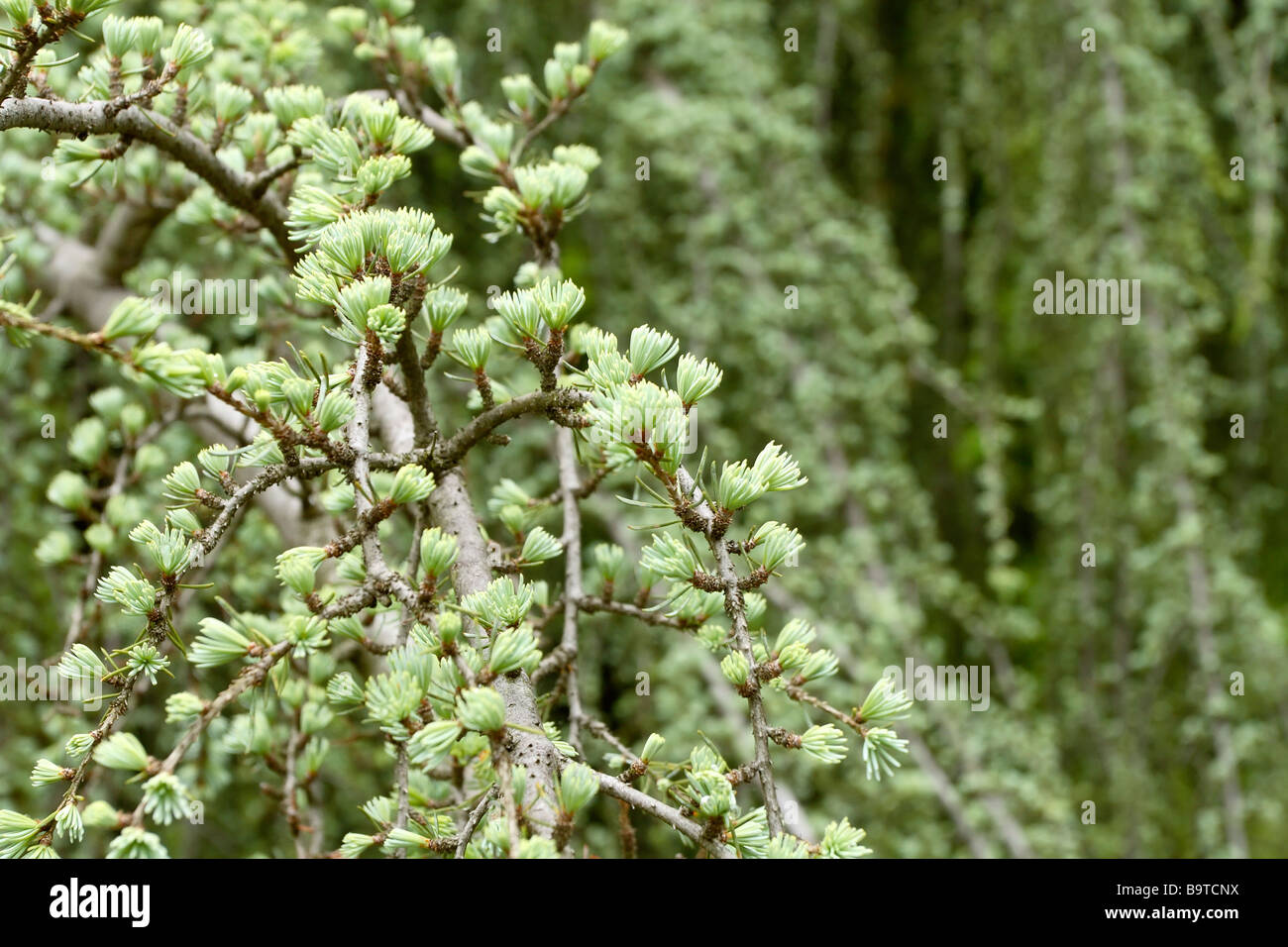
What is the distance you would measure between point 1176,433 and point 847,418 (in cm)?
47

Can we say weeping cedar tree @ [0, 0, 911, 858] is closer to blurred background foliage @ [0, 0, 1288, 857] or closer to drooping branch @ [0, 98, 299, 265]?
drooping branch @ [0, 98, 299, 265]

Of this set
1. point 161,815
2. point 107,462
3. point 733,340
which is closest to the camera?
point 161,815

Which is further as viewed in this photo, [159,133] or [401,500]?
[159,133]

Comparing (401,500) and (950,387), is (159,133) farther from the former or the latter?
(950,387)

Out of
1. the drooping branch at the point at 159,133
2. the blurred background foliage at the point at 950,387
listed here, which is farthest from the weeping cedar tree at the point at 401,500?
the blurred background foliage at the point at 950,387

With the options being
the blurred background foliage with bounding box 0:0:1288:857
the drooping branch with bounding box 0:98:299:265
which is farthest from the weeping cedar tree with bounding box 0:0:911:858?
the blurred background foliage with bounding box 0:0:1288:857

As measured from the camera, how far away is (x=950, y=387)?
148 centimetres

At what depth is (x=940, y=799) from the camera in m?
1.36

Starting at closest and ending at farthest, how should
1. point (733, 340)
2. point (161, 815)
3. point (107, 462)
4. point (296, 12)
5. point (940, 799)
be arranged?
point (161, 815)
point (296, 12)
point (107, 462)
point (940, 799)
point (733, 340)

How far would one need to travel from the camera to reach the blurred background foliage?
1317 mm

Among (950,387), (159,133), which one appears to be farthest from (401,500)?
(950,387)

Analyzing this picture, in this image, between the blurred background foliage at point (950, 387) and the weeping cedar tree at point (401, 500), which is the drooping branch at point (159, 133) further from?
the blurred background foliage at point (950, 387)
